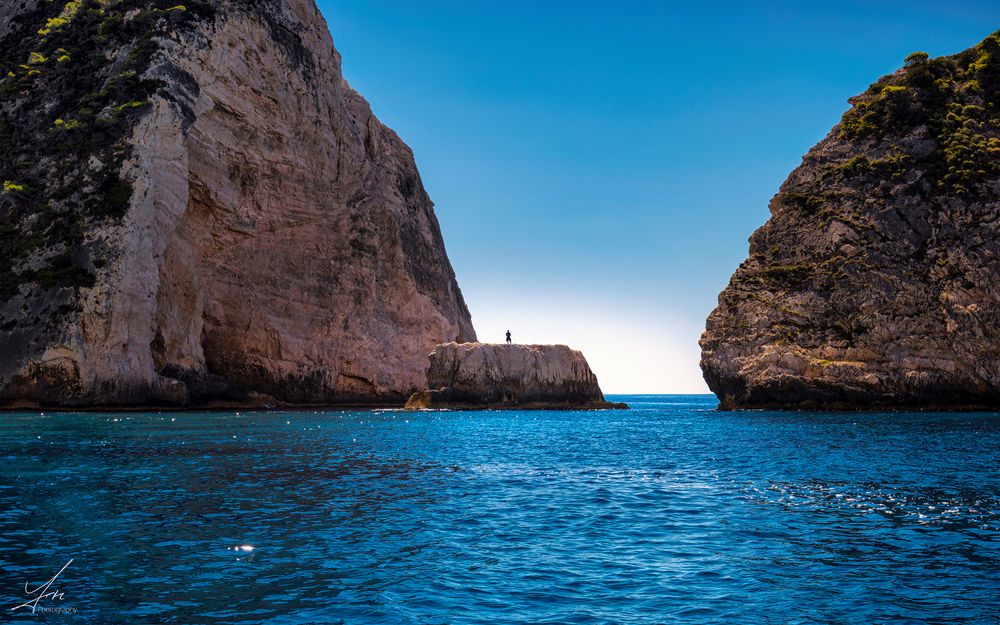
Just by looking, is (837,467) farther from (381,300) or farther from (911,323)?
(381,300)

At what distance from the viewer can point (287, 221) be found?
8094 cm

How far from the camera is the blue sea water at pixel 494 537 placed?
930cm

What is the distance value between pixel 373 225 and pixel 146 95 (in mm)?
30730

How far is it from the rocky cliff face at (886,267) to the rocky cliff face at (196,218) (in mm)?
41038

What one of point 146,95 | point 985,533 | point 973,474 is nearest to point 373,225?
point 146,95

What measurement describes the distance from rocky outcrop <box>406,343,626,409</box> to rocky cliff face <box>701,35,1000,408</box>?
14173mm

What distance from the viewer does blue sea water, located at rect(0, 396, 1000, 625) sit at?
9297 millimetres

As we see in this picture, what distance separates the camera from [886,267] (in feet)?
213

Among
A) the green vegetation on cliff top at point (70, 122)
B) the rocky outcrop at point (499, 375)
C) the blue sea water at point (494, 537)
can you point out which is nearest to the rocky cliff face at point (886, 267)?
the rocky outcrop at point (499, 375)
